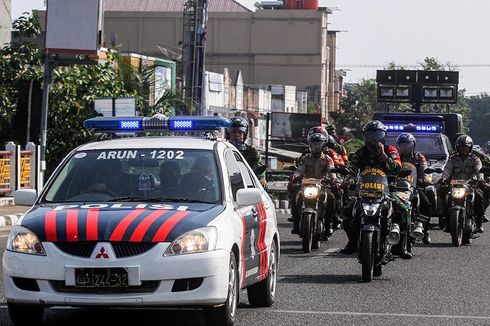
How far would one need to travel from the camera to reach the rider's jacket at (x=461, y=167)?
2261cm

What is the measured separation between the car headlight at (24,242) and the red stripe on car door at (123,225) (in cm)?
54

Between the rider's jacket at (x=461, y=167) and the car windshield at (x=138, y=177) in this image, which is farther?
the rider's jacket at (x=461, y=167)

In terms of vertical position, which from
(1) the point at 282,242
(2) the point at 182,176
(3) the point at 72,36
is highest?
(3) the point at 72,36

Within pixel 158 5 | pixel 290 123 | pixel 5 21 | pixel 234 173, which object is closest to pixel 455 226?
pixel 234 173

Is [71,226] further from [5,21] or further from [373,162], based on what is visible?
[5,21]

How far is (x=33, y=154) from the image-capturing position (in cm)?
3538

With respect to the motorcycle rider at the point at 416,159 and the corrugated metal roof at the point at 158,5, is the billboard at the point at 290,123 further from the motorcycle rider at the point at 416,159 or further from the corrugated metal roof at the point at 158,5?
the corrugated metal roof at the point at 158,5

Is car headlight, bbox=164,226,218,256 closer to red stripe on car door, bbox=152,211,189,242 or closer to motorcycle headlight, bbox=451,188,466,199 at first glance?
red stripe on car door, bbox=152,211,189,242

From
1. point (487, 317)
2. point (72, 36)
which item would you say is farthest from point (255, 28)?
point (487, 317)

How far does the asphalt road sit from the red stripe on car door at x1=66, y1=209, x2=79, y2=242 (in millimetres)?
1184

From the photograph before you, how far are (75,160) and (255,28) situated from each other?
106039 mm

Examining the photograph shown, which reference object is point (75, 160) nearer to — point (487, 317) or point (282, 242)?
point (487, 317)

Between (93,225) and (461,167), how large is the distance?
13515 mm

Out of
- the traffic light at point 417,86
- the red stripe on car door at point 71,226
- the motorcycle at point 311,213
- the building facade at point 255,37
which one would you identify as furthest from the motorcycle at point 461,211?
the building facade at point 255,37
